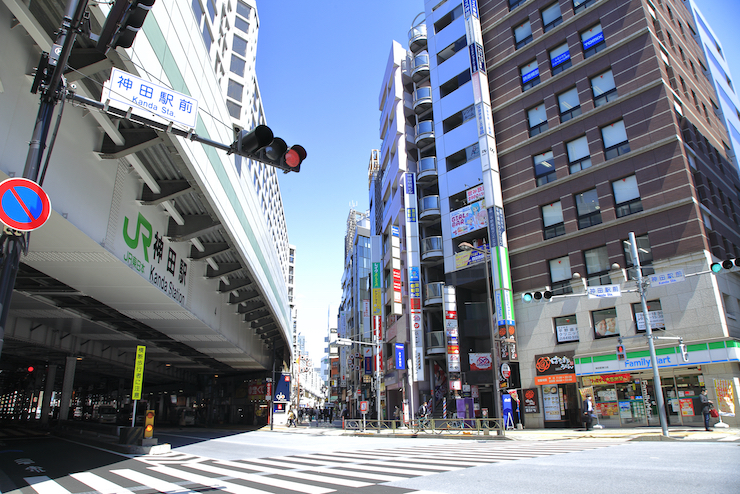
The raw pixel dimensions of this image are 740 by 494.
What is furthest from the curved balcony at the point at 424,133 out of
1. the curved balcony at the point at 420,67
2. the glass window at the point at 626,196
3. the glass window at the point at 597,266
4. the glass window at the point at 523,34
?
the glass window at the point at 597,266

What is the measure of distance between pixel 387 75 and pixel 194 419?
43160 millimetres

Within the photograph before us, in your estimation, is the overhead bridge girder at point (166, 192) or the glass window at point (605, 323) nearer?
the overhead bridge girder at point (166, 192)

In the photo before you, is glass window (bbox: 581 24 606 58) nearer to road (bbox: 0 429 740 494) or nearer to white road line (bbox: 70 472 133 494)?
road (bbox: 0 429 740 494)

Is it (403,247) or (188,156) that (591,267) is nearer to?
(403,247)

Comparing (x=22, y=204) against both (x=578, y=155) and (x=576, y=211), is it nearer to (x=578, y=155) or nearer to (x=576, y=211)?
(x=576, y=211)

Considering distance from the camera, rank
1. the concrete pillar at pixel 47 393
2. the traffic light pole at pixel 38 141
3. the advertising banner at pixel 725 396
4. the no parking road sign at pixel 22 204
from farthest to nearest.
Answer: the concrete pillar at pixel 47 393, the advertising banner at pixel 725 396, the traffic light pole at pixel 38 141, the no parking road sign at pixel 22 204

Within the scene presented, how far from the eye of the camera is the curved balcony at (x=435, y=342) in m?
32.6

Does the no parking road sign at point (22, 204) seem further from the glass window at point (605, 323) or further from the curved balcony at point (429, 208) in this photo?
the curved balcony at point (429, 208)

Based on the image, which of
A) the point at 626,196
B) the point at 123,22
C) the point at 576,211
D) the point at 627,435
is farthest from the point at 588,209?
the point at 123,22

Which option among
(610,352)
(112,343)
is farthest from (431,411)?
(112,343)

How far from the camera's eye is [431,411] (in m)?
31.1

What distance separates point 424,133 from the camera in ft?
126

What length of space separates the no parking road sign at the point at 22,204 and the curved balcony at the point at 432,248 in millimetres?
30323

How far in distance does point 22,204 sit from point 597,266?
87.5 ft
